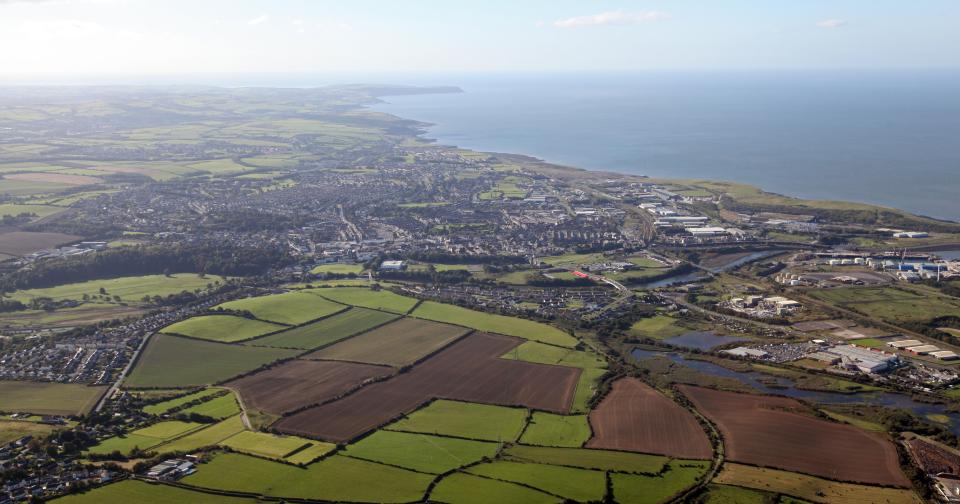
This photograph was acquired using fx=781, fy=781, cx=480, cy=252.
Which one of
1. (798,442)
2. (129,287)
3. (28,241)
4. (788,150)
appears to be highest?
(788,150)

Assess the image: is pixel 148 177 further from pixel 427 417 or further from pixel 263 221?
pixel 427 417

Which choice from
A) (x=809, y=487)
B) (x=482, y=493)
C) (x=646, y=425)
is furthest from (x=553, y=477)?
(x=809, y=487)

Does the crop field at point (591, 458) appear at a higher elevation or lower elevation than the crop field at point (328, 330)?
higher

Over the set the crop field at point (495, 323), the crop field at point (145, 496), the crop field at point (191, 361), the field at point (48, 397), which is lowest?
the crop field at point (191, 361)

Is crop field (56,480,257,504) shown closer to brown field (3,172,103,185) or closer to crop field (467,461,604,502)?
crop field (467,461,604,502)

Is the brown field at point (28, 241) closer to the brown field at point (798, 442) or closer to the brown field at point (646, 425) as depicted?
the brown field at point (646, 425)

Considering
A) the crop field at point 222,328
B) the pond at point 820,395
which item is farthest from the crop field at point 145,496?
the pond at point 820,395

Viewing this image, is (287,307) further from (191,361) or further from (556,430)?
(556,430)
